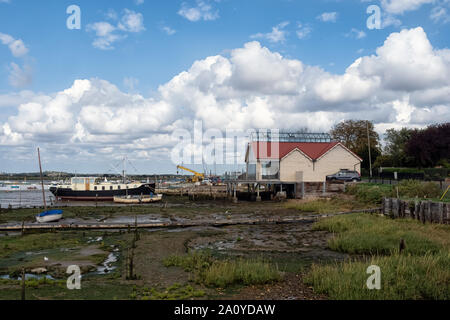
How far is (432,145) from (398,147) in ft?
64.4

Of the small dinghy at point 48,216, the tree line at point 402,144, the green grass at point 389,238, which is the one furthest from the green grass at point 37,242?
the tree line at point 402,144

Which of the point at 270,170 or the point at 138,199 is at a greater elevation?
the point at 270,170

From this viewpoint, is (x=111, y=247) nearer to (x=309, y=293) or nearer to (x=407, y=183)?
(x=309, y=293)

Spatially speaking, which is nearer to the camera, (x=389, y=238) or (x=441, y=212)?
(x=389, y=238)

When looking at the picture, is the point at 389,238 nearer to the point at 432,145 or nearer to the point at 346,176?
the point at 346,176

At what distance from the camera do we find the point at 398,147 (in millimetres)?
79000

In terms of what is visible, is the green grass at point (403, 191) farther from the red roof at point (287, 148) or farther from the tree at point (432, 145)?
the tree at point (432, 145)

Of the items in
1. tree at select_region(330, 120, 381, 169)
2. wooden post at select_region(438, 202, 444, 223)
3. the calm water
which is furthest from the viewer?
tree at select_region(330, 120, 381, 169)

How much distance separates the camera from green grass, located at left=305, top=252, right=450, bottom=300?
11.6m

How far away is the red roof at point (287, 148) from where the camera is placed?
59438mm

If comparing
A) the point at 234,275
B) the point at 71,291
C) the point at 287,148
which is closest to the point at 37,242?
the point at 71,291

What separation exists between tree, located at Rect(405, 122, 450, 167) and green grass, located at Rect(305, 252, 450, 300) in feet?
168

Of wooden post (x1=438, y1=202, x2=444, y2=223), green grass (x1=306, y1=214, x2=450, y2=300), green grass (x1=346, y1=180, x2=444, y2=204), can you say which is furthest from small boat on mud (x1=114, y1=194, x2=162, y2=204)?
green grass (x1=306, y1=214, x2=450, y2=300)

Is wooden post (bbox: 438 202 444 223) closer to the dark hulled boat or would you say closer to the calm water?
the calm water
